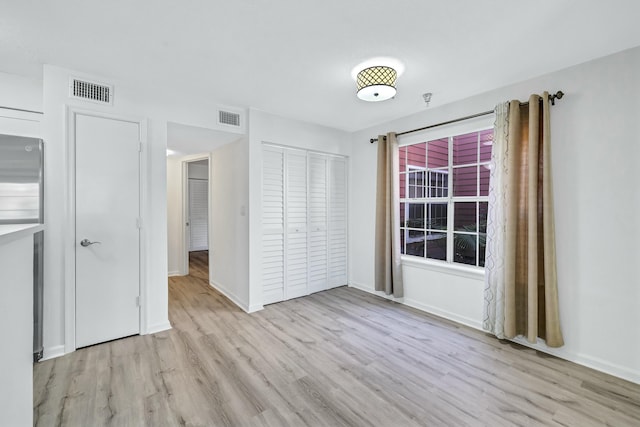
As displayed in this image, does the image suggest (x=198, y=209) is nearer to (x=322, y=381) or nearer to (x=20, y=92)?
(x=20, y=92)

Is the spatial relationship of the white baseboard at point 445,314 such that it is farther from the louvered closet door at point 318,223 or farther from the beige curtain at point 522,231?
the louvered closet door at point 318,223

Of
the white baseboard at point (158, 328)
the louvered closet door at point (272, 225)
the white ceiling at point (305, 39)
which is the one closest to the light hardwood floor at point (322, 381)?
the white baseboard at point (158, 328)

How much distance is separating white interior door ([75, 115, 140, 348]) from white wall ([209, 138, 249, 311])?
1141mm

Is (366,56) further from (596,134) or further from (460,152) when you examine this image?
(596,134)

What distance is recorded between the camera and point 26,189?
2.19 m

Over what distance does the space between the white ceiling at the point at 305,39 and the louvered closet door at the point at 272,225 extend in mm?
1035

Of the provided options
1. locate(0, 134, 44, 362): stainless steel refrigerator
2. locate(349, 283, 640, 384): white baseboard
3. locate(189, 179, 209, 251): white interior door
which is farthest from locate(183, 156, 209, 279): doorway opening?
locate(349, 283, 640, 384): white baseboard

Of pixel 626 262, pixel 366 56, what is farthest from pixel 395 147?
pixel 626 262

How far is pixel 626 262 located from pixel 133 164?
14.1 ft

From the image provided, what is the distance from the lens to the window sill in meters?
3.04

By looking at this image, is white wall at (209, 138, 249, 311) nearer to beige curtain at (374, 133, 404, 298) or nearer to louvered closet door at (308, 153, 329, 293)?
louvered closet door at (308, 153, 329, 293)

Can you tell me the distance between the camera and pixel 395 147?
370 cm

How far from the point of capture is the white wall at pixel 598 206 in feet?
6.97

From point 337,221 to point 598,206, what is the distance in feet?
9.62
